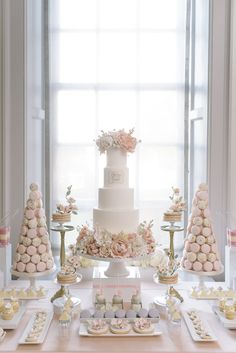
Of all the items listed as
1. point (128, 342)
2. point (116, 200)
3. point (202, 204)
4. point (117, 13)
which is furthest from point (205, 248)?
point (117, 13)

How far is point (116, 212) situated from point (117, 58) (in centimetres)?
128

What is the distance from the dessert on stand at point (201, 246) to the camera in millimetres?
1985

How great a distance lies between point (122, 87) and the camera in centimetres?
283

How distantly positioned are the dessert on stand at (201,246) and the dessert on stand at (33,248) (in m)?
0.69

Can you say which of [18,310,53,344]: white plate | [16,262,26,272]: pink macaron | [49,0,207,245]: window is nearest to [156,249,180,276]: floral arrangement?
[18,310,53,344]: white plate

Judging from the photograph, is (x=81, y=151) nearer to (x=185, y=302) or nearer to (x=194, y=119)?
(x=194, y=119)

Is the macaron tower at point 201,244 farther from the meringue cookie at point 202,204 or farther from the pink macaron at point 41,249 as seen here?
the pink macaron at point 41,249

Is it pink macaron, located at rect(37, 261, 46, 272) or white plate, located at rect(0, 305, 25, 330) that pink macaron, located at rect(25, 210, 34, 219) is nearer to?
pink macaron, located at rect(37, 261, 46, 272)

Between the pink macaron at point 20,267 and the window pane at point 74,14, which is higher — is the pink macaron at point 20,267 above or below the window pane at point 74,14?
below

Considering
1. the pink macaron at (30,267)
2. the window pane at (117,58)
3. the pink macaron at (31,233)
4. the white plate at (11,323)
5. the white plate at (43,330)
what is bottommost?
the white plate at (43,330)

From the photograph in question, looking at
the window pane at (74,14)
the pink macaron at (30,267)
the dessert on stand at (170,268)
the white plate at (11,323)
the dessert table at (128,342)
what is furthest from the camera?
the window pane at (74,14)

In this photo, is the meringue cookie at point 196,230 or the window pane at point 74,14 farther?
the window pane at point 74,14

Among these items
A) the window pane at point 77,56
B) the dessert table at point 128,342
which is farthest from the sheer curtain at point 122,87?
the dessert table at point 128,342

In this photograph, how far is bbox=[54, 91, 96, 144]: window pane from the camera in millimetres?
2834
